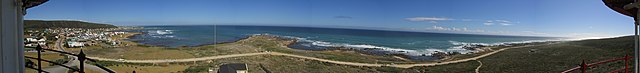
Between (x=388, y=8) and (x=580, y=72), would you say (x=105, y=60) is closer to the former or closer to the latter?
(x=388, y=8)

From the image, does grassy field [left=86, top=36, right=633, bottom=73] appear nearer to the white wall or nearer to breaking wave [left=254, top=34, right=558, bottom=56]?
breaking wave [left=254, top=34, right=558, bottom=56]

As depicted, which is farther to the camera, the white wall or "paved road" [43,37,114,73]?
"paved road" [43,37,114,73]

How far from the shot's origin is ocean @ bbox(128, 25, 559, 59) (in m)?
3.28

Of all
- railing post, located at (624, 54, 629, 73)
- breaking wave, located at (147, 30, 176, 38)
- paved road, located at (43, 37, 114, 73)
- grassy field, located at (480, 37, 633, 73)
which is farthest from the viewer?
breaking wave, located at (147, 30, 176, 38)

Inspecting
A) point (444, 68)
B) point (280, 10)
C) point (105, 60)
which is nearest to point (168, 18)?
point (105, 60)

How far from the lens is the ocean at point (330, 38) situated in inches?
129

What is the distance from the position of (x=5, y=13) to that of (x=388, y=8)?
2.29 meters

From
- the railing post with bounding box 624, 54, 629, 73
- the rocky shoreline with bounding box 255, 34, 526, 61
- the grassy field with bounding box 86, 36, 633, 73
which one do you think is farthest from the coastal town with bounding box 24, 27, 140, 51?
the railing post with bounding box 624, 54, 629, 73

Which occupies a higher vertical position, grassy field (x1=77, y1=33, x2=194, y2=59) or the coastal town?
the coastal town

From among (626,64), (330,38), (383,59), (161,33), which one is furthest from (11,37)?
(626,64)

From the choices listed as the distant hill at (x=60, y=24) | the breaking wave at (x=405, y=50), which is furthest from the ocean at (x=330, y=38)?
the distant hill at (x=60, y=24)

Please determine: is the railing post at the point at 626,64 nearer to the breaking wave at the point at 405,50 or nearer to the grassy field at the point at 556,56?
the grassy field at the point at 556,56

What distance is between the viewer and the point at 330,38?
3.41 meters

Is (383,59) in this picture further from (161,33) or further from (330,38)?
(161,33)
